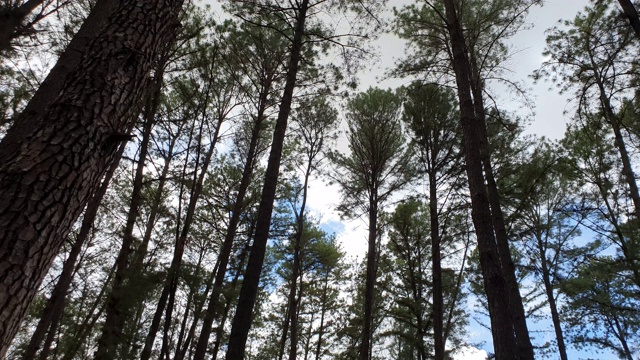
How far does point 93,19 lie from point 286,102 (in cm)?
278

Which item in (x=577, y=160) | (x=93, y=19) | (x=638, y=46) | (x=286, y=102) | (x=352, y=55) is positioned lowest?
(x=93, y=19)

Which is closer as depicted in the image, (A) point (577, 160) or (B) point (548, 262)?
(A) point (577, 160)

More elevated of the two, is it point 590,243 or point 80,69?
point 590,243

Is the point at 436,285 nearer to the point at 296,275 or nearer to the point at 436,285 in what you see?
the point at 436,285

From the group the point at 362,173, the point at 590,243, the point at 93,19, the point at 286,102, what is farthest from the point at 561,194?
the point at 93,19

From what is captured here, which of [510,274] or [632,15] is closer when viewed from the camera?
[632,15]

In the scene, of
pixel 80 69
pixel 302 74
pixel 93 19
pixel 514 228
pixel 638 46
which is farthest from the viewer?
pixel 514 228

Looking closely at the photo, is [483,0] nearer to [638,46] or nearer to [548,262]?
[638,46]

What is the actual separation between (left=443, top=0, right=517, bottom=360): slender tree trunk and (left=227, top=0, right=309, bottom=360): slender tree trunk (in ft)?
8.68

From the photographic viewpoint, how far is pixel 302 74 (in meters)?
7.65

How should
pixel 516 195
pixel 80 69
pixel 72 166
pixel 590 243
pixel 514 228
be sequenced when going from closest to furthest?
pixel 72 166
pixel 80 69
pixel 516 195
pixel 514 228
pixel 590 243

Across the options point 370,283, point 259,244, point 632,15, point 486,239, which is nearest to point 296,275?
point 370,283

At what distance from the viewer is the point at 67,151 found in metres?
1.47

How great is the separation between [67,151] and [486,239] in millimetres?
3811
